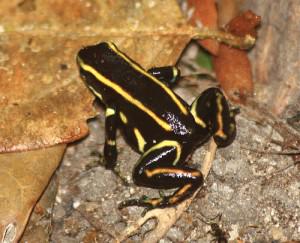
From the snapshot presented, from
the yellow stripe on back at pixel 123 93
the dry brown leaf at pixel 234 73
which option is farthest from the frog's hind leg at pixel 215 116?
the dry brown leaf at pixel 234 73

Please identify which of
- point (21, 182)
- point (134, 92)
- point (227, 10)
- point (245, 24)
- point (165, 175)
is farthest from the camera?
point (227, 10)

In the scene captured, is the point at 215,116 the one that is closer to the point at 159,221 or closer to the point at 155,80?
the point at 155,80

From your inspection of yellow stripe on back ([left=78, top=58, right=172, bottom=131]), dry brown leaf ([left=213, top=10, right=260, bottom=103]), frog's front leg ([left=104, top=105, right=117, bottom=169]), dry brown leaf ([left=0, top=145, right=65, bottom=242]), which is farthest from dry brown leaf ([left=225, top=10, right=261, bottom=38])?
dry brown leaf ([left=0, top=145, right=65, bottom=242])

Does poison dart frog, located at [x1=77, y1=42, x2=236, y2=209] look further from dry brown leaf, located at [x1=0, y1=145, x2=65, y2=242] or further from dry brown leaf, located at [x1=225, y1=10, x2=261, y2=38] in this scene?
dry brown leaf, located at [x1=225, y1=10, x2=261, y2=38]

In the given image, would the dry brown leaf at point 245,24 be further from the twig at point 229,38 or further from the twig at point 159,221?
the twig at point 159,221

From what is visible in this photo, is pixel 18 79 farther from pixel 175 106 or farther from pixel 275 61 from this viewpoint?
pixel 275 61

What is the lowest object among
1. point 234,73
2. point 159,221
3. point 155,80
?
point 159,221

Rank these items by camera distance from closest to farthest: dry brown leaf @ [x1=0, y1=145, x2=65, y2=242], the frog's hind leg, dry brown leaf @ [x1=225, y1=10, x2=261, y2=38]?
1. dry brown leaf @ [x1=0, y1=145, x2=65, y2=242]
2. the frog's hind leg
3. dry brown leaf @ [x1=225, y1=10, x2=261, y2=38]

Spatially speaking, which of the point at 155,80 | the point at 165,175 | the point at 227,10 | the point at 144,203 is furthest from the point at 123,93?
the point at 227,10
